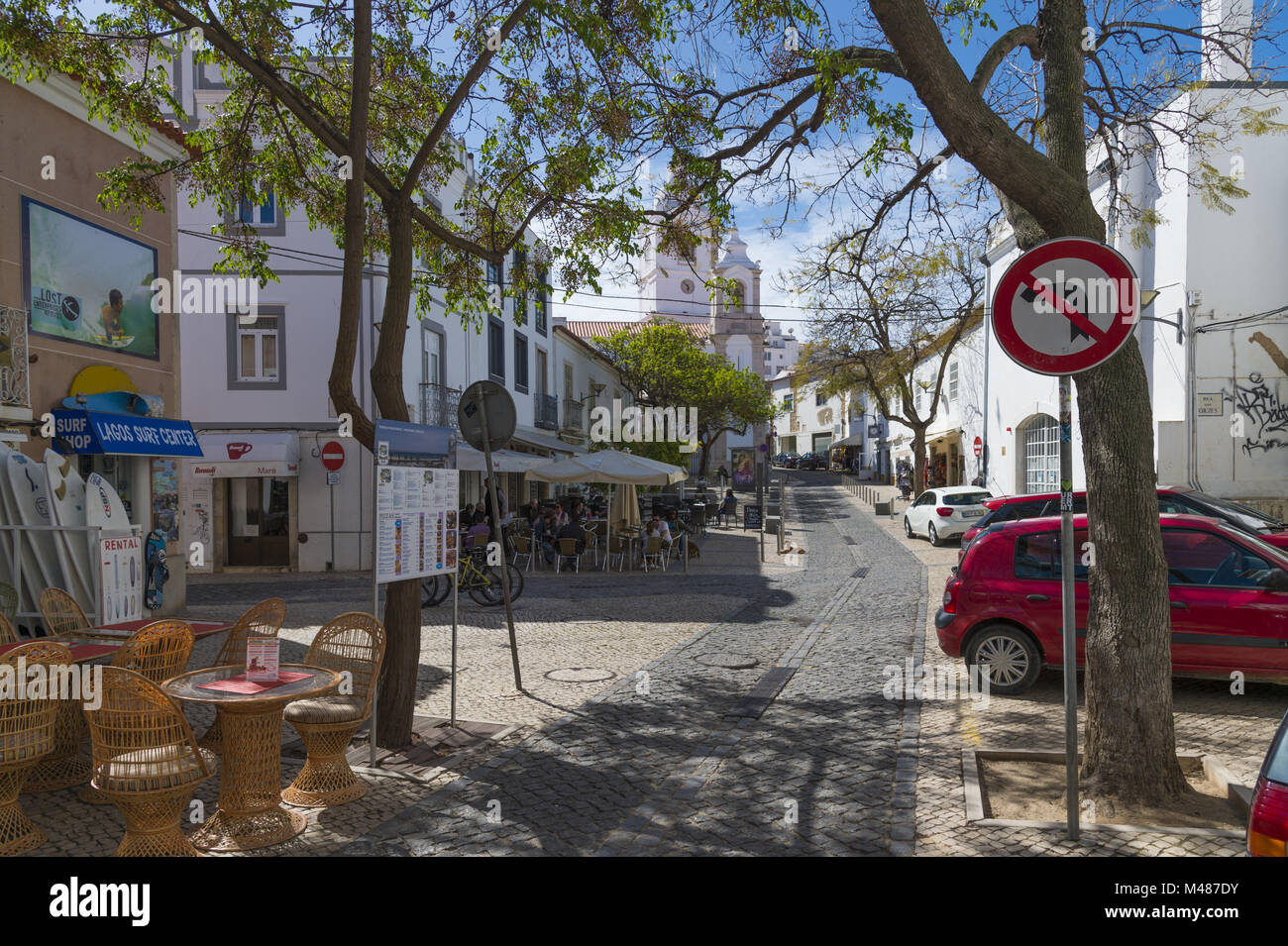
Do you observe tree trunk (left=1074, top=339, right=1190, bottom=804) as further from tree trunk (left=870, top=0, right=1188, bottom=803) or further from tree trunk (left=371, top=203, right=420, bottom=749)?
tree trunk (left=371, top=203, right=420, bottom=749)

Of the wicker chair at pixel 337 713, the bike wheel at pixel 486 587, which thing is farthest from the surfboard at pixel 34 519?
the bike wheel at pixel 486 587

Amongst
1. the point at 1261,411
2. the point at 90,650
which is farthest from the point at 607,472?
the point at 90,650

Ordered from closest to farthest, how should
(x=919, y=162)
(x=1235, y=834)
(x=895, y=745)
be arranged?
1. (x=1235, y=834)
2. (x=895, y=745)
3. (x=919, y=162)

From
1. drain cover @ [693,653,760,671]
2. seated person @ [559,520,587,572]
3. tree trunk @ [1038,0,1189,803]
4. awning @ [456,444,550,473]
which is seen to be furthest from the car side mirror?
awning @ [456,444,550,473]

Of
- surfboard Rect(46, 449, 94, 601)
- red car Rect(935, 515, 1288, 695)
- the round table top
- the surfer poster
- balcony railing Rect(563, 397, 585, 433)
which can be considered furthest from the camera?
balcony railing Rect(563, 397, 585, 433)

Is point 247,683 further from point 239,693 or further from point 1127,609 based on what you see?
point 1127,609

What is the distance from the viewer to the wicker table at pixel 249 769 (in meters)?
4.66

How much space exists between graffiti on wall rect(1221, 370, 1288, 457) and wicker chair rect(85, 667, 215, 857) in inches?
732

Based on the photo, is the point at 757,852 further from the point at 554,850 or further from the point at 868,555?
the point at 868,555

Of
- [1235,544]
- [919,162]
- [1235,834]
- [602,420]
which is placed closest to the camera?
[1235,834]

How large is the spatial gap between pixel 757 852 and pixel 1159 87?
6.97m

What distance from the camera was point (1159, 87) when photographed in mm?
7496

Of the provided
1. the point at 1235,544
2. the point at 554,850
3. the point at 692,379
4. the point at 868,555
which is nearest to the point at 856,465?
the point at 692,379

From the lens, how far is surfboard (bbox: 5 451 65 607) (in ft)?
28.5
